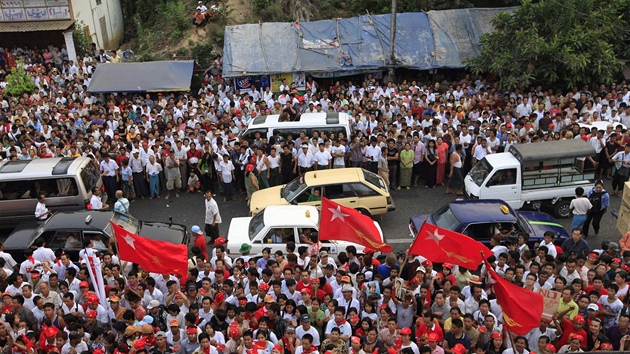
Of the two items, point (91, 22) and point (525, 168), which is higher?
point (91, 22)

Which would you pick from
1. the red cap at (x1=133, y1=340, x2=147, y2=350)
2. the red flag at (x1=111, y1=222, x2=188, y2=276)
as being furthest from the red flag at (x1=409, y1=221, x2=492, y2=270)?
the red cap at (x1=133, y1=340, x2=147, y2=350)

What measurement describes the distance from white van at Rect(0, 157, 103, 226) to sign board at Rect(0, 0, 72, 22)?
1045cm

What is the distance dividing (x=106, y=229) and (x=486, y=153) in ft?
30.3

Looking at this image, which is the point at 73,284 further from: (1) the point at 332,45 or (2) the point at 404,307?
(1) the point at 332,45

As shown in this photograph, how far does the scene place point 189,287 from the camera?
33.5 ft

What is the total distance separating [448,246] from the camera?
9.61m

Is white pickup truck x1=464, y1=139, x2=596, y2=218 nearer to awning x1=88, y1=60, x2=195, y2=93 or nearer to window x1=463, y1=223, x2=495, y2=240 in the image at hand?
window x1=463, y1=223, x2=495, y2=240

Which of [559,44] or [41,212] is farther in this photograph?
[559,44]

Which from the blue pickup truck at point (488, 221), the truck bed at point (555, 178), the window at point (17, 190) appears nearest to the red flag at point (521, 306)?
the blue pickup truck at point (488, 221)

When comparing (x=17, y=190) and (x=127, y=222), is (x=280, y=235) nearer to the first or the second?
(x=127, y=222)

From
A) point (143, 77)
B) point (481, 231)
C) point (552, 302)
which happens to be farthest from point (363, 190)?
point (143, 77)

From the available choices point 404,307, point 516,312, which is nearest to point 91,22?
point 404,307

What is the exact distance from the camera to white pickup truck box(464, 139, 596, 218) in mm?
14445

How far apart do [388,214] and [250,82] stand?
8555 mm
